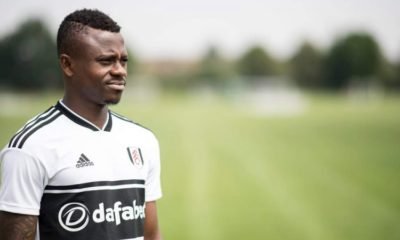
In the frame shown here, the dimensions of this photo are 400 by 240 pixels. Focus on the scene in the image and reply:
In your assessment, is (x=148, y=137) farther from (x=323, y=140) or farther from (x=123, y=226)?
(x=323, y=140)

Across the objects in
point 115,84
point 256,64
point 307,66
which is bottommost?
point 307,66

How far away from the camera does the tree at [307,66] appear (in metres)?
85.4

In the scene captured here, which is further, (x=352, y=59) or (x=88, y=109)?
(x=352, y=59)

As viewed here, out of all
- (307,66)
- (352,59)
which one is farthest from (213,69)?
(352,59)

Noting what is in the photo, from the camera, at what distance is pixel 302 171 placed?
42.1 feet

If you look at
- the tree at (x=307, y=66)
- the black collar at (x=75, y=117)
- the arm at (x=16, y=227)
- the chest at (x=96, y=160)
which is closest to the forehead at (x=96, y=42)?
the black collar at (x=75, y=117)

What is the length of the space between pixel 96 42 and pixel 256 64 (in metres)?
109

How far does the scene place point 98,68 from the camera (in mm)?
2262

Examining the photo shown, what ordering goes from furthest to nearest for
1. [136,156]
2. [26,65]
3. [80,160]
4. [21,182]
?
[26,65] → [136,156] → [80,160] → [21,182]

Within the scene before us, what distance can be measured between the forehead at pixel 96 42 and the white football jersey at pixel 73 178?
0.92ft

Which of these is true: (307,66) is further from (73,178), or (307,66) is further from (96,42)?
(73,178)

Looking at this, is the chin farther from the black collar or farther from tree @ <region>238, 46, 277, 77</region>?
tree @ <region>238, 46, 277, 77</region>

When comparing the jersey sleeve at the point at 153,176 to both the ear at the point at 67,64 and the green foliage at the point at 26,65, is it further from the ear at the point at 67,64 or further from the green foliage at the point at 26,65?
the green foliage at the point at 26,65

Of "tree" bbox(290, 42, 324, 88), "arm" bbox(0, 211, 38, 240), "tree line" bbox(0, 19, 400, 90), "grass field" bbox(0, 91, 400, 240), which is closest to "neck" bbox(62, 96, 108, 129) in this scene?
"arm" bbox(0, 211, 38, 240)
